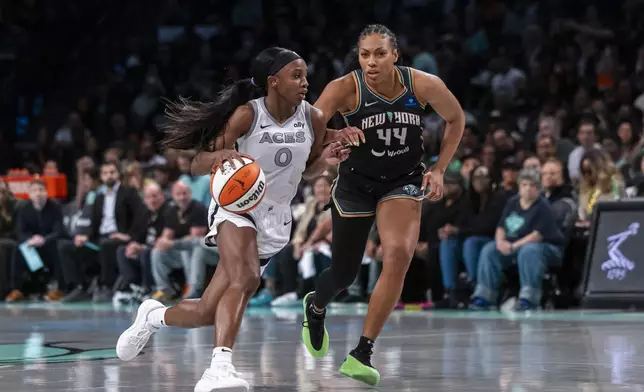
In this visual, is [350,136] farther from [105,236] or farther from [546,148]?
[105,236]

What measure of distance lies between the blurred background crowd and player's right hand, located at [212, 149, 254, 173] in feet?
13.9

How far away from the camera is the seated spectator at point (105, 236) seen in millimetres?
15883

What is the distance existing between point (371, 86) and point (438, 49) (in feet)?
38.3

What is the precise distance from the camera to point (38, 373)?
7.48 meters

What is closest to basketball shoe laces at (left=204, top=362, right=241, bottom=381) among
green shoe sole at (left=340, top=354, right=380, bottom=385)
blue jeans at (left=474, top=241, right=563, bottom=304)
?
green shoe sole at (left=340, top=354, right=380, bottom=385)

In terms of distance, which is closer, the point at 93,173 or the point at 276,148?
the point at 276,148

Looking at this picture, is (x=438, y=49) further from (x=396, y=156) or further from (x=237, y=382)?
(x=237, y=382)

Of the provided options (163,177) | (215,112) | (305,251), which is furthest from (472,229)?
(215,112)

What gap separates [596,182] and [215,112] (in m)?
7.07

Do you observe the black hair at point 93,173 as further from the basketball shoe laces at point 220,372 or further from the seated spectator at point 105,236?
the basketball shoe laces at point 220,372

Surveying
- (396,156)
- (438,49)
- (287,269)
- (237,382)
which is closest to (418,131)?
(396,156)

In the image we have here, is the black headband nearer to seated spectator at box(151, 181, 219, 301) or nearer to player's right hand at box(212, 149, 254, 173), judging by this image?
player's right hand at box(212, 149, 254, 173)

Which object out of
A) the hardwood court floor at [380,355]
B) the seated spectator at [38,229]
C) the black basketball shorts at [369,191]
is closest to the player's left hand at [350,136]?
the black basketball shorts at [369,191]

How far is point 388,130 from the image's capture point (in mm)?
7438
